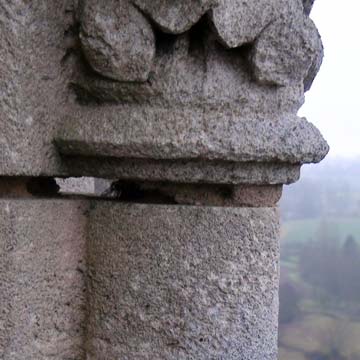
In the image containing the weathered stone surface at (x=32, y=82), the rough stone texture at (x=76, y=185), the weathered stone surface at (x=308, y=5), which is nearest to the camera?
the weathered stone surface at (x=32, y=82)

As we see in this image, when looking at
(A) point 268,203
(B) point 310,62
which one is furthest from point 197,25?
(A) point 268,203

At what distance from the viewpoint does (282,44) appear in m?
0.89

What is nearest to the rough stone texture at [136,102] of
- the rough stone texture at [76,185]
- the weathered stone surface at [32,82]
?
the weathered stone surface at [32,82]

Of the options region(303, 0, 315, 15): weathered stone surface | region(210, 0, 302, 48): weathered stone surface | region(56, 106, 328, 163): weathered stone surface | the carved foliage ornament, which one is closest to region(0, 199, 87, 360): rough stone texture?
region(56, 106, 328, 163): weathered stone surface

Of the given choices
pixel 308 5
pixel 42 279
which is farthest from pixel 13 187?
pixel 308 5

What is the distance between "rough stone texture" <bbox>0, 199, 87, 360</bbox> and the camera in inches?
33.4

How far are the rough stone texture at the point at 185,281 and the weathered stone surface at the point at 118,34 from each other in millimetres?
197

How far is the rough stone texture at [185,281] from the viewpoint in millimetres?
897

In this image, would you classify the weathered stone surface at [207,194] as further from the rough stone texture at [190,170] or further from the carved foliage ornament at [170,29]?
the carved foliage ornament at [170,29]

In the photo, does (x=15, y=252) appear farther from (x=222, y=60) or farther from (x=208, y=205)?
(x=222, y=60)

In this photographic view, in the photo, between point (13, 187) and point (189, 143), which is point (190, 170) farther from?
point (13, 187)

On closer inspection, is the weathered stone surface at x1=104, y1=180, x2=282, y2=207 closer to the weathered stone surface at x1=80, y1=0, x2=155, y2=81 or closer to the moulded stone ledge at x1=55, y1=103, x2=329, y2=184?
the moulded stone ledge at x1=55, y1=103, x2=329, y2=184

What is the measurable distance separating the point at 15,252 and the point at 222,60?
37cm

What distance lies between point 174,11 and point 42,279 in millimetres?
390
